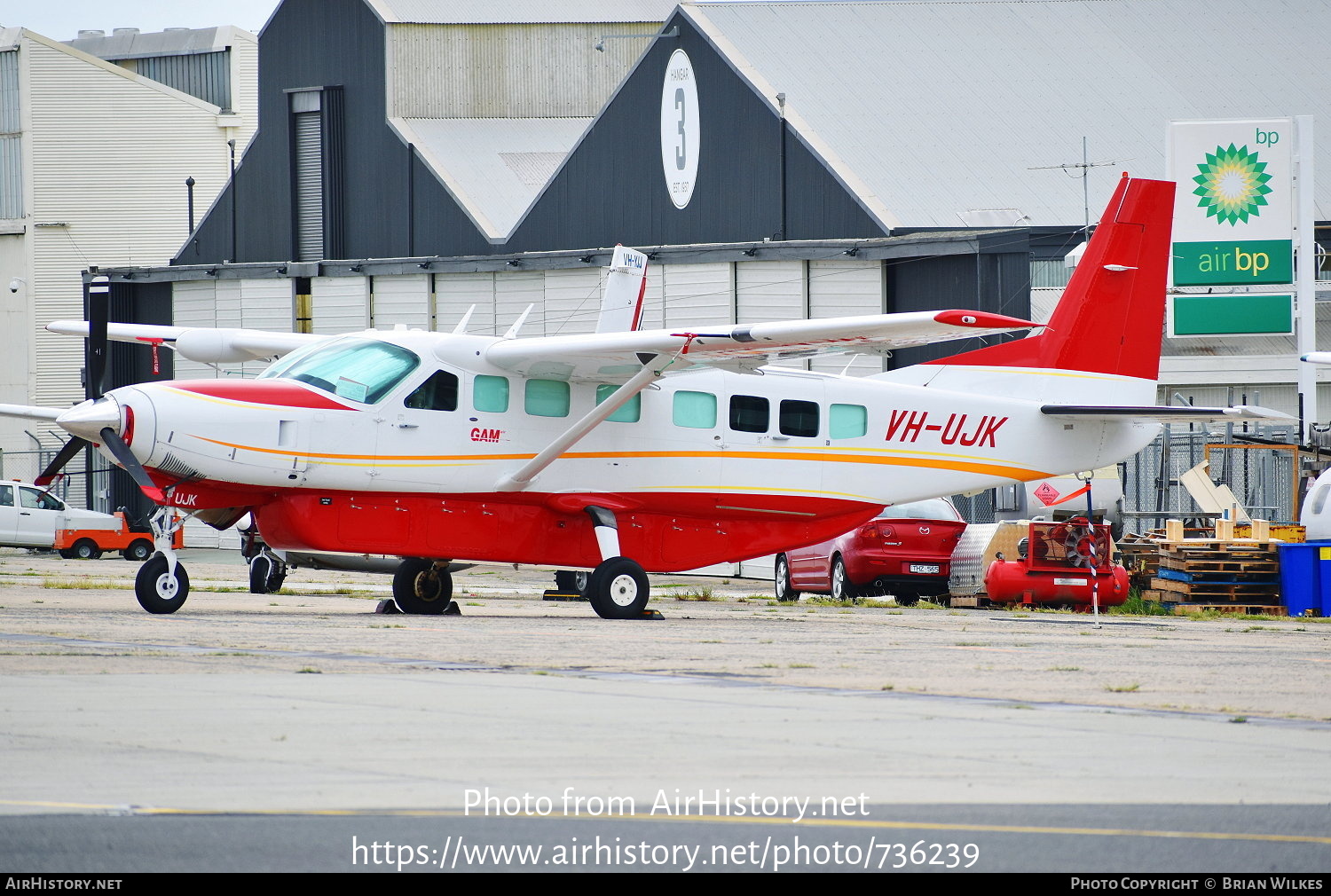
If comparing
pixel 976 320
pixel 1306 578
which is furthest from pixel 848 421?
pixel 1306 578

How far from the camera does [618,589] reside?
17.6 m

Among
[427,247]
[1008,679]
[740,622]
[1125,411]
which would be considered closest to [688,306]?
[427,247]

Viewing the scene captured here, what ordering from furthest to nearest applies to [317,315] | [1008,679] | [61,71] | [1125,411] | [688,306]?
[61,71] < [317,315] < [688,306] < [1125,411] < [1008,679]

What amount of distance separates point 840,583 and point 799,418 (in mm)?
4774

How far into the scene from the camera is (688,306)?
39.1 m

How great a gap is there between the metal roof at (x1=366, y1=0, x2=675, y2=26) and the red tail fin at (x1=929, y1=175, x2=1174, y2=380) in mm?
29587

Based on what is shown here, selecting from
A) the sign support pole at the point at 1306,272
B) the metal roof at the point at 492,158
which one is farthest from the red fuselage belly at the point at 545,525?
the metal roof at the point at 492,158

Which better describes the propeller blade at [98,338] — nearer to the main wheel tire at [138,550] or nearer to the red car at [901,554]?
the red car at [901,554]

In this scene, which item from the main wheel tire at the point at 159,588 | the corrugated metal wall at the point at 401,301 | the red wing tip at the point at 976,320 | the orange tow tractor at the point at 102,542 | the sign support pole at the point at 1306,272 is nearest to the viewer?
the red wing tip at the point at 976,320

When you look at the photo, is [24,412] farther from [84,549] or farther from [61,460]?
[84,549]

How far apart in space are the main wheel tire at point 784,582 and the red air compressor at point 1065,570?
493cm

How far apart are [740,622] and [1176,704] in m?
7.93

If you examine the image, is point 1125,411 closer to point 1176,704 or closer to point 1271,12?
point 1176,704

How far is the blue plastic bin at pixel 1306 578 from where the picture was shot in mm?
20688
